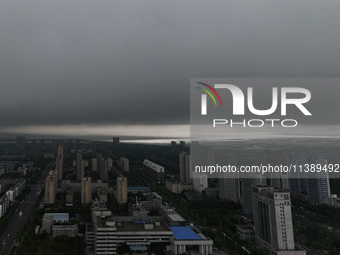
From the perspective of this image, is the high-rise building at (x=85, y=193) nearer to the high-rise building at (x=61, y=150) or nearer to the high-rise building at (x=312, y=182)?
the high-rise building at (x=312, y=182)

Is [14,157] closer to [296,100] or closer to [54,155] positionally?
[54,155]

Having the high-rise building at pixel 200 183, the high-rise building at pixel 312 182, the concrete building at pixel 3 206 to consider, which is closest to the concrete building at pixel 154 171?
the high-rise building at pixel 200 183

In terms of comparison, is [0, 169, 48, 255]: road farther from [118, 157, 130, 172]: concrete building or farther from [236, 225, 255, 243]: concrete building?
[118, 157, 130, 172]: concrete building

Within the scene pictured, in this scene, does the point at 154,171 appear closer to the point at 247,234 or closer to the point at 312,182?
the point at 312,182

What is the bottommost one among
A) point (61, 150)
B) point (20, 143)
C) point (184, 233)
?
point (184, 233)

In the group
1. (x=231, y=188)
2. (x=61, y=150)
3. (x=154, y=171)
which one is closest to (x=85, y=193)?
(x=231, y=188)

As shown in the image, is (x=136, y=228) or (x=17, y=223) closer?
(x=136, y=228)
